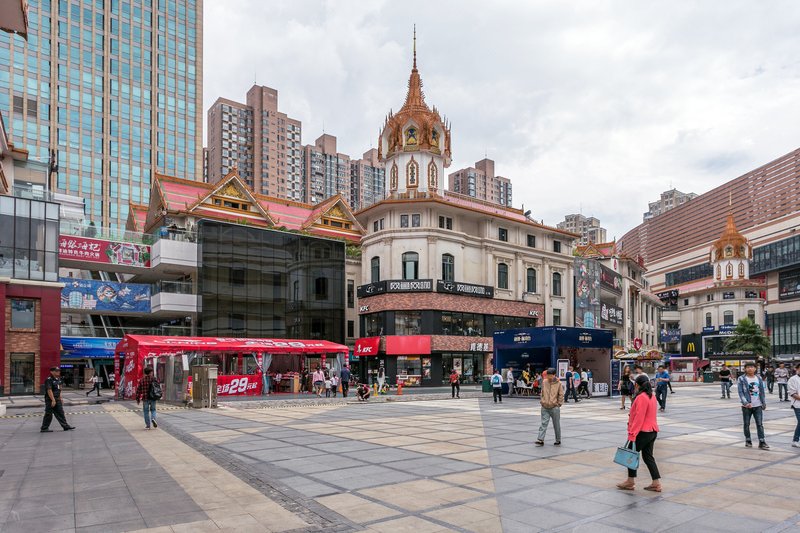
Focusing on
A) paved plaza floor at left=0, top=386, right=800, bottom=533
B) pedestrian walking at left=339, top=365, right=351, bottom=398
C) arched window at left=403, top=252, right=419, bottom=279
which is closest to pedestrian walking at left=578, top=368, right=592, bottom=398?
pedestrian walking at left=339, top=365, right=351, bottom=398

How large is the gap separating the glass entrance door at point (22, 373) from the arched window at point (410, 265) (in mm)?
27810

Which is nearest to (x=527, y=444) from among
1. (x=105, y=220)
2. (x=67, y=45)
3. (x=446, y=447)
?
(x=446, y=447)

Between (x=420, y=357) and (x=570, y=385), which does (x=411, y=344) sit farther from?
(x=570, y=385)

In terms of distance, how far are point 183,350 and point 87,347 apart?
1733 centimetres

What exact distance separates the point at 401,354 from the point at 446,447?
118ft

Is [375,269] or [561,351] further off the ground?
[375,269]

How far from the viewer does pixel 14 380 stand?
36.5 metres

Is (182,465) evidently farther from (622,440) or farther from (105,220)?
(105,220)

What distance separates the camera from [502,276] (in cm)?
5716

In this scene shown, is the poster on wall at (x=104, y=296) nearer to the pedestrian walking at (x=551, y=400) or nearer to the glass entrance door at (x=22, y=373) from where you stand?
the glass entrance door at (x=22, y=373)

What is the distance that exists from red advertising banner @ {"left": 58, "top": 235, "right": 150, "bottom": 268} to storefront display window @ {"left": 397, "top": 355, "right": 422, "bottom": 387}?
22612mm

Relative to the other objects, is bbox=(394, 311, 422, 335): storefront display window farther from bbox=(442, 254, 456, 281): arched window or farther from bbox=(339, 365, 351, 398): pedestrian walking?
bbox=(339, 365, 351, 398): pedestrian walking

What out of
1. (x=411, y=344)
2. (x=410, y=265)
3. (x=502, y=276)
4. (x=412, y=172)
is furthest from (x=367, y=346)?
(x=412, y=172)

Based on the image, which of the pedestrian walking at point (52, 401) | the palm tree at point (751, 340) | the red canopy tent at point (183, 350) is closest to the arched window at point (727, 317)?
the palm tree at point (751, 340)
